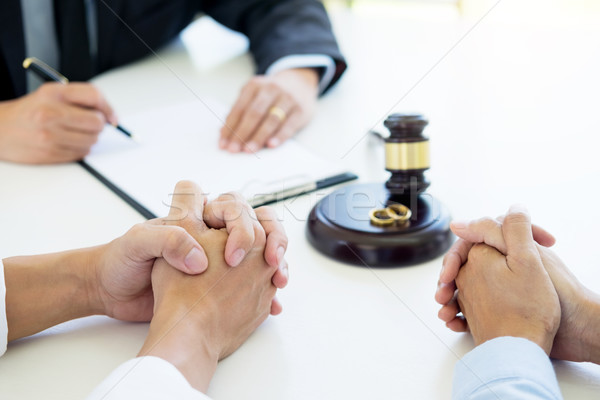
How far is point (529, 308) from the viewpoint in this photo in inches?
24.6

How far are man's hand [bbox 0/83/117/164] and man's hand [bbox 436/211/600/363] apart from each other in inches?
28.9

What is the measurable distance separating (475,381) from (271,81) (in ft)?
2.84

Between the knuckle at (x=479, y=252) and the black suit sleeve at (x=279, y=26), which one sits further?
the black suit sleeve at (x=279, y=26)

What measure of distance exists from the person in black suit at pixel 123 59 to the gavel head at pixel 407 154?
1.06 ft

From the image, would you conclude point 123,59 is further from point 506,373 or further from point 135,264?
point 506,373

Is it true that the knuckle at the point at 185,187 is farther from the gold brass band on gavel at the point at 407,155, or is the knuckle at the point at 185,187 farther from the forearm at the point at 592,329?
the forearm at the point at 592,329

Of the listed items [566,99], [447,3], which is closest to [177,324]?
[566,99]

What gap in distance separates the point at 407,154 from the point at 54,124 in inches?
25.7

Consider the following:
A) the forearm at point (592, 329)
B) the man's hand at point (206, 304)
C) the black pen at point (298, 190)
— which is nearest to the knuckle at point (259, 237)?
the man's hand at point (206, 304)

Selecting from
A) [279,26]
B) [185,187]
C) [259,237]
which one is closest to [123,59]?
[279,26]

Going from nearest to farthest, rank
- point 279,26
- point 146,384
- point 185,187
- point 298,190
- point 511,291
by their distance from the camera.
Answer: point 146,384 < point 511,291 < point 185,187 < point 298,190 < point 279,26

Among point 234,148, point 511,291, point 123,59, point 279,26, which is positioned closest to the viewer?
point 511,291

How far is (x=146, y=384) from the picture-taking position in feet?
1.77

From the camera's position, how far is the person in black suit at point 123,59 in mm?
1154
